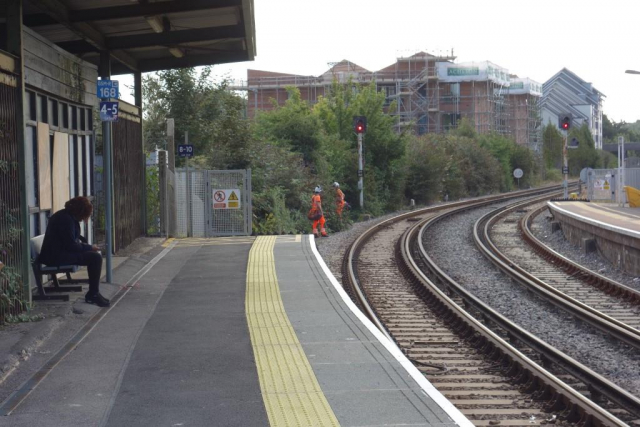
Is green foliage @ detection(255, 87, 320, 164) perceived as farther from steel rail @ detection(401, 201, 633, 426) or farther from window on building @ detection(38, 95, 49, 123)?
window on building @ detection(38, 95, 49, 123)

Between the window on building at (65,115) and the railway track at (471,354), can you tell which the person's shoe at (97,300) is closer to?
the railway track at (471,354)

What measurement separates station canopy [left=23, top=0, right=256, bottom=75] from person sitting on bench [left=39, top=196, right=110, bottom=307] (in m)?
2.99

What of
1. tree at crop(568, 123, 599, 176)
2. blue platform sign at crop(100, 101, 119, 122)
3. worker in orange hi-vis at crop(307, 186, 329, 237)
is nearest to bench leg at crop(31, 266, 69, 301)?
blue platform sign at crop(100, 101, 119, 122)

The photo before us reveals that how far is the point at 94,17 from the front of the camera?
13406 millimetres

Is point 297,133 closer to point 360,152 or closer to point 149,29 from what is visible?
point 360,152

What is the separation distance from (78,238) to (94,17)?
148 inches

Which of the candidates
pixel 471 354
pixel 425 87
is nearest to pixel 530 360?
pixel 471 354

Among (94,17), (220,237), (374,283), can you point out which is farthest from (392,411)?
(220,237)

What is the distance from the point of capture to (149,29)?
16000 millimetres

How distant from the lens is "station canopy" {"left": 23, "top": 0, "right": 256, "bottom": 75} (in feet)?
43.9

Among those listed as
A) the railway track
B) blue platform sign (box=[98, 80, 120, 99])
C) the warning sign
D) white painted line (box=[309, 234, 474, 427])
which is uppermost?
blue platform sign (box=[98, 80, 120, 99])

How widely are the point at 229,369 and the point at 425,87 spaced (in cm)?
7231

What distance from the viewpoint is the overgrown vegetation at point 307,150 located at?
2688cm

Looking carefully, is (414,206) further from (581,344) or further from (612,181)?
(581,344)
